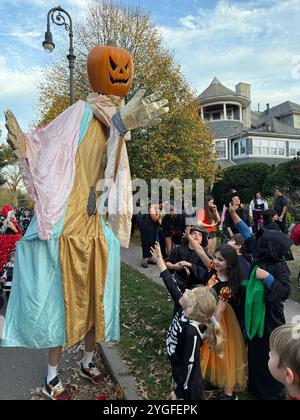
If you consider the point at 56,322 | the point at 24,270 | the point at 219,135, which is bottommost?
the point at 56,322

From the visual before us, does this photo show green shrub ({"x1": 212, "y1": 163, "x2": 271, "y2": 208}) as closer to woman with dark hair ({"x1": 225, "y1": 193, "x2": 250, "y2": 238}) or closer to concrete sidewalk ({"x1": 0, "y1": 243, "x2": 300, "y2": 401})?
woman with dark hair ({"x1": 225, "y1": 193, "x2": 250, "y2": 238})

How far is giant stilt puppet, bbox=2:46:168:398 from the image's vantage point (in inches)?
108

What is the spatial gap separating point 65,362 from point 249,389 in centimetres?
201

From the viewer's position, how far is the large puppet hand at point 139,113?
254cm

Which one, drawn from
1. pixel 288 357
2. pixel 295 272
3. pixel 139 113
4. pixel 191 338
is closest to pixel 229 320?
pixel 191 338

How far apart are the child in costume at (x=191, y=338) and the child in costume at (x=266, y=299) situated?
439mm

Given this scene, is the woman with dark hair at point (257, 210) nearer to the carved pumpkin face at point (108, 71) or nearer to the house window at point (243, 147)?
the carved pumpkin face at point (108, 71)

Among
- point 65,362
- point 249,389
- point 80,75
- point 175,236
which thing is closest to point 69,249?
point 65,362

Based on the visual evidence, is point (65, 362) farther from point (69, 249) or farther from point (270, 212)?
point (270, 212)

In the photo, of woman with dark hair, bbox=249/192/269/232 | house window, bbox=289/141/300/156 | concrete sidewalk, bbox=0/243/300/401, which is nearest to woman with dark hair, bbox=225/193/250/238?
woman with dark hair, bbox=249/192/269/232

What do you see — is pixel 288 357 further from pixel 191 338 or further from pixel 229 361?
pixel 229 361

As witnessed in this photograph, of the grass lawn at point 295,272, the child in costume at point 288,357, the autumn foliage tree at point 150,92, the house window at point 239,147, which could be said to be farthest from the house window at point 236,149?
the child in costume at point 288,357
